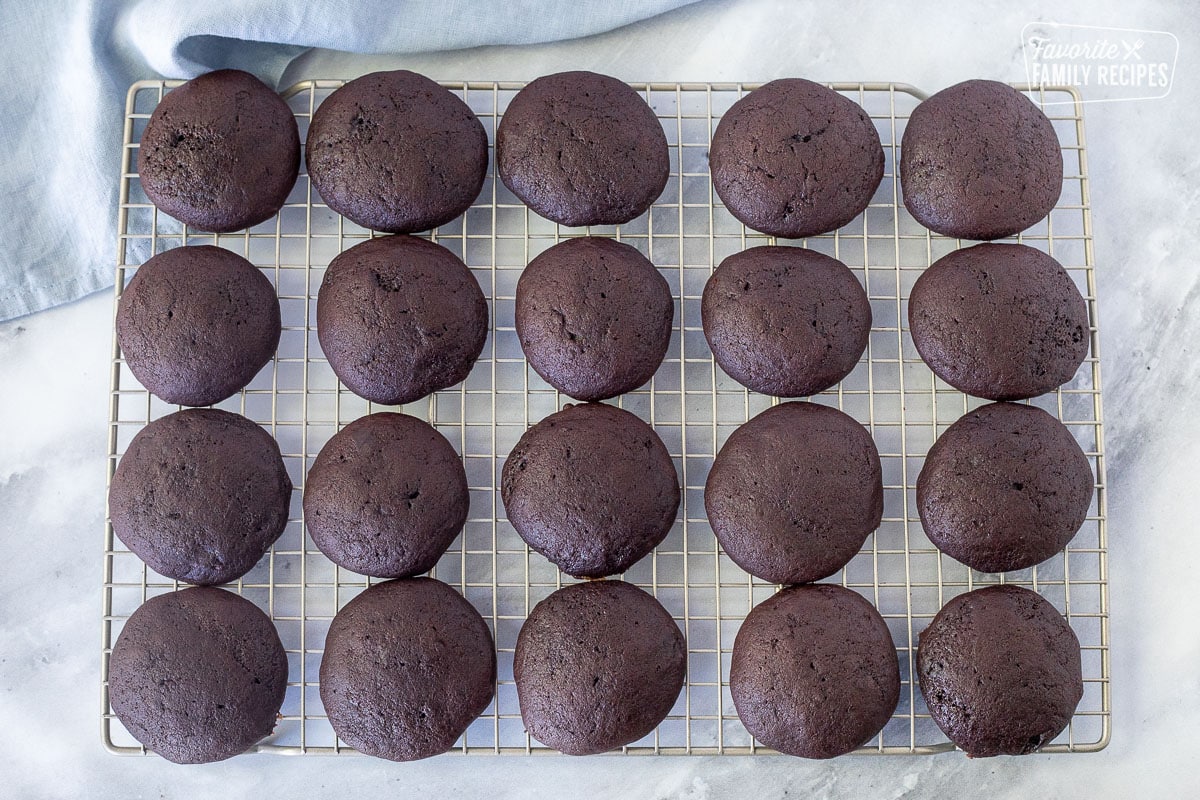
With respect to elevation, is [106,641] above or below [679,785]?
above

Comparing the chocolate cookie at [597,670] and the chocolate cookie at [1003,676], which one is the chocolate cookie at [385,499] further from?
the chocolate cookie at [1003,676]

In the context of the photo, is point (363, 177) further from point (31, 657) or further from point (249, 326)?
point (31, 657)

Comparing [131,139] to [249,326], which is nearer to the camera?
[249,326]

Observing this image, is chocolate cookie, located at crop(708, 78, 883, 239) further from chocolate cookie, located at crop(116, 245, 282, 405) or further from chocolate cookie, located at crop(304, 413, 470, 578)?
chocolate cookie, located at crop(116, 245, 282, 405)

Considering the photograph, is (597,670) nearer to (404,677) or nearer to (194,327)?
(404,677)

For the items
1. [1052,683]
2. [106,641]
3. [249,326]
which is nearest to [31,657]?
[106,641]

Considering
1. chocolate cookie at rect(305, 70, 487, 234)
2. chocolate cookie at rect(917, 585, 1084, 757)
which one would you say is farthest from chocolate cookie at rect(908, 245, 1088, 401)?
chocolate cookie at rect(305, 70, 487, 234)

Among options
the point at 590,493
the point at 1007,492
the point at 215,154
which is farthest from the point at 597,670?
the point at 215,154
